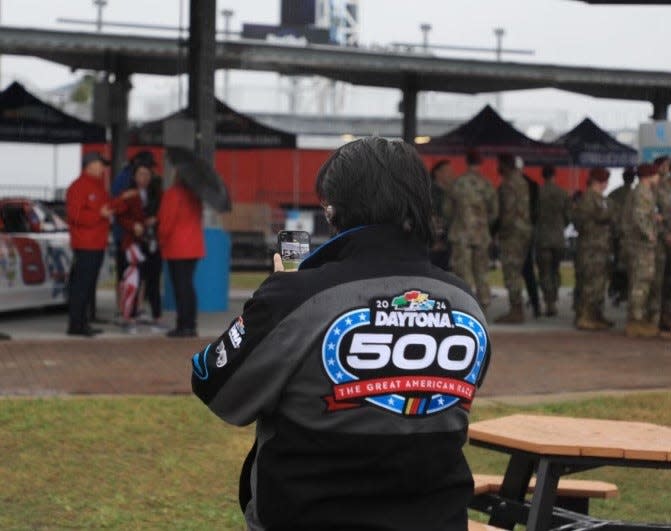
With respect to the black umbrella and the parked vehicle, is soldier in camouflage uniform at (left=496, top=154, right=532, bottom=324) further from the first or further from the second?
the parked vehicle

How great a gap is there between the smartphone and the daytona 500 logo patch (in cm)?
32

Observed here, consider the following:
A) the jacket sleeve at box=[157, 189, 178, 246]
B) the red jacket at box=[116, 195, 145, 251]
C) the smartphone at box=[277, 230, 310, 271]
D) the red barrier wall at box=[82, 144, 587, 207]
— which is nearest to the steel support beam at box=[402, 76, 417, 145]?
the red jacket at box=[116, 195, 145, 251]

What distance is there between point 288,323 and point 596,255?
13.9 meters

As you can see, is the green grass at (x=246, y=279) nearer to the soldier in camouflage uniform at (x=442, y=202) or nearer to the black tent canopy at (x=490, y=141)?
the black tent canopy at (x=490, y=141)

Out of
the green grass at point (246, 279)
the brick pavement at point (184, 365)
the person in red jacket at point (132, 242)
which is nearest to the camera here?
the brick pavement at point (184, 365)

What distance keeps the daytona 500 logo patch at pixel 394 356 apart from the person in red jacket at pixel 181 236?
11.1m

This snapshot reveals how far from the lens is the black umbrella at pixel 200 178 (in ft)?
47.5

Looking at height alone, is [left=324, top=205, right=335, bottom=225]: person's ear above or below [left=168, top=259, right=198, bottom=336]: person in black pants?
above

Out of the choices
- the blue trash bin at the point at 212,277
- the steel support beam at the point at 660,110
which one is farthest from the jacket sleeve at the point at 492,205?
the steel support beam at the point at 660,110

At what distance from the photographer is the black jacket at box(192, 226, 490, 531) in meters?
3.12

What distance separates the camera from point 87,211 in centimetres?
1409

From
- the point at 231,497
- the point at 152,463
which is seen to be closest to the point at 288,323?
the point at 231,497

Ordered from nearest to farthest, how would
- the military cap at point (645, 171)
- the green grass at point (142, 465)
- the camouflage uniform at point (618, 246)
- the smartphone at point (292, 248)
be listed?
the smartphone at point (292, 248) < the green grass at point (142, 465) < the military cap at point (645, 171) < the camouflage uniform at point (618, 246)

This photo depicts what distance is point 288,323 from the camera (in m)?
3.14
